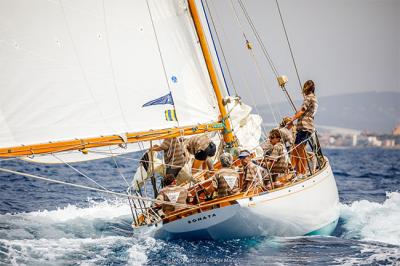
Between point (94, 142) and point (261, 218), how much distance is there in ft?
11.9

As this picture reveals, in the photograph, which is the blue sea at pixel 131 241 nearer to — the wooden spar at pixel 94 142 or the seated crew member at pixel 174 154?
the wooden spar at pixel 94 142

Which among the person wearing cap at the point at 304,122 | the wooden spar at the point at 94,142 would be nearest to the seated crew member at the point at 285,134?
the person wearing cap at the point at 304,122

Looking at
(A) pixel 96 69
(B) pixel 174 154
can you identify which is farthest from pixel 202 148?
(A) pixel 96 69

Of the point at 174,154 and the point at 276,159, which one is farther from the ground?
the point at 174,154

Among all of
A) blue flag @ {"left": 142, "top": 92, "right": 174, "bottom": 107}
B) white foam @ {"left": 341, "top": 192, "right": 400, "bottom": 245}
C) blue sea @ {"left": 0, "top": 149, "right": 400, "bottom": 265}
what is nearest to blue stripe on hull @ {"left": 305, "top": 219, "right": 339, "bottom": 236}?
blue sea @ {"left": 0, "top": 149, "right": 400, "bottom": 265}

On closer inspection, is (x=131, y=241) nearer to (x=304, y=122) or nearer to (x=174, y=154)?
(x=174, y=154)

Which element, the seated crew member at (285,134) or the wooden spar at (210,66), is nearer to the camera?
the wooden spar at (210,66)

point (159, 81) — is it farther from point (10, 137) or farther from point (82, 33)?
point (10, 137)

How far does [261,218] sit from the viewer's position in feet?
36.4

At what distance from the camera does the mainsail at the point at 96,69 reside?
34.1 feet

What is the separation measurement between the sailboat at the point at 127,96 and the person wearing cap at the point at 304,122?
735 millimetres

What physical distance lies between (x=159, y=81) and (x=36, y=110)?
2.96 m

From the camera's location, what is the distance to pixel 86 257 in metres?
10.6

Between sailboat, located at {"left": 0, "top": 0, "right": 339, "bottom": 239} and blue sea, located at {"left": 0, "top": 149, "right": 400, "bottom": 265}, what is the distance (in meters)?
0.47
